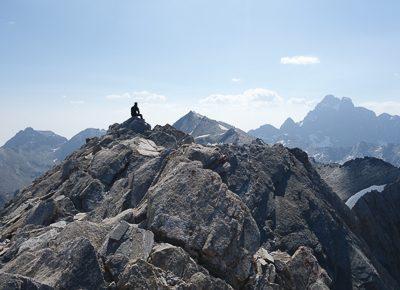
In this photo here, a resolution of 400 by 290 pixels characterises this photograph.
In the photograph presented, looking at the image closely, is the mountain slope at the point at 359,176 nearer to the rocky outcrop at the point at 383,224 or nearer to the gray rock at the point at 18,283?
the rocky outcrop at the point at 383,224

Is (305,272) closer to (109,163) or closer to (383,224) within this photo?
(109,163)

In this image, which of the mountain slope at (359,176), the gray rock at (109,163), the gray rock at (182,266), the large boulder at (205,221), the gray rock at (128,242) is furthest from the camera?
the mountain slope at (359,176)

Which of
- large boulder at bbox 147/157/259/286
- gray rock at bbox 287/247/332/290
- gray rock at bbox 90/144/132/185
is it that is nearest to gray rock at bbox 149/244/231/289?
large boulder at bbox 147/157/259/286

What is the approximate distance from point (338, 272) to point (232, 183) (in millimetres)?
13795

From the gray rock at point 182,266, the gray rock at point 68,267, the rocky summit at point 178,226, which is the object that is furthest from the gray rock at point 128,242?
the gray rock at point 68,267

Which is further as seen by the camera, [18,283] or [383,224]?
[383,224]

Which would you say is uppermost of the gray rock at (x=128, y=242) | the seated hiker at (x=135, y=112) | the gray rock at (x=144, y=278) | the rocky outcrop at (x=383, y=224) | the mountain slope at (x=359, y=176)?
the seated hiker at (x=135, y=112)

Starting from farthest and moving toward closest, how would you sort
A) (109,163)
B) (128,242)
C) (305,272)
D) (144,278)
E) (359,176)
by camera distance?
(359,176) → (109,163) → (305,272) → (128,242) → (144,278)

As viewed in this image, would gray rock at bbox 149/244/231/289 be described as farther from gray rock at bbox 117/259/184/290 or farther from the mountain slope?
the mountain slope

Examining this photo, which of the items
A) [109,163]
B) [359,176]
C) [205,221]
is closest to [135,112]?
[109,163]

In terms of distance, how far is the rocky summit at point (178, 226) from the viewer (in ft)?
70.9

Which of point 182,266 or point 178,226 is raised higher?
point 178,226

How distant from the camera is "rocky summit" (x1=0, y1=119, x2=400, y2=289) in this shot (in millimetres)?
21625

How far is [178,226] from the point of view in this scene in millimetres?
25719
